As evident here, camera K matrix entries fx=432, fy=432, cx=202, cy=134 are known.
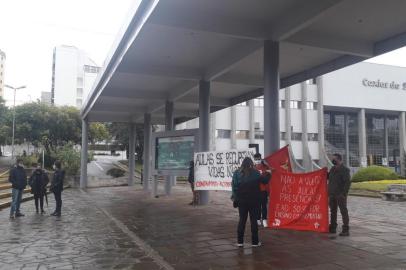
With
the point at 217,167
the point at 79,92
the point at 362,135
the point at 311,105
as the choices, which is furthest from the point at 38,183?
the point at 79,92

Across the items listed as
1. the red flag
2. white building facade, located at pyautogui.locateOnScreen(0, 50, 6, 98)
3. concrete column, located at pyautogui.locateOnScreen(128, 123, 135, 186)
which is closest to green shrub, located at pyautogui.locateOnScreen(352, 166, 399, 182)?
concrete column, located at pyautogui.locateOnScreen(128, 123, 135, 186)

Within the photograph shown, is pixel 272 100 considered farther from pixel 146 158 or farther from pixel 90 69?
pixel 90 69

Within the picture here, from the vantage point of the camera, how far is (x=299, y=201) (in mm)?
10180

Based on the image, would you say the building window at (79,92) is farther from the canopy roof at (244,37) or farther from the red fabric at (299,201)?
the red fabric at (299,201)

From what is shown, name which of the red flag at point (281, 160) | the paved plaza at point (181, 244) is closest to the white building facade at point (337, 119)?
the paved plaza at point (181, 244)

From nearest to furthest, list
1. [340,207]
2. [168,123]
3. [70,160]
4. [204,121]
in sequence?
[340,207], [204,121], [168,123], [70,160]

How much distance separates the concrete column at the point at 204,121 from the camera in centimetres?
1691

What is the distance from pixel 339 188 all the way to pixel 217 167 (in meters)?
4.95

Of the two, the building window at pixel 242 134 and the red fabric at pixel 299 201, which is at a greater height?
the building window at pixel 242 134

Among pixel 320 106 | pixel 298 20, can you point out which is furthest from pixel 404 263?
pixel 320 106

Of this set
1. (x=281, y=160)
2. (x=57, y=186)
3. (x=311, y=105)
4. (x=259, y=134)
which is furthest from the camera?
(x=311, y=105)

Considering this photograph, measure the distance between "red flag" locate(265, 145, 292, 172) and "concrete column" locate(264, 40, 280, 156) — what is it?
1.31m

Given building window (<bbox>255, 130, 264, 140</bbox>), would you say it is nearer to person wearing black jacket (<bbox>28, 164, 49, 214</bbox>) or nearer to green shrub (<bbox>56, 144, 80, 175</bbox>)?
green shrub (<bbox>56, 144, 80, 175</bbox>)

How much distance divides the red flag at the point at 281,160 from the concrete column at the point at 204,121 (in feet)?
20.8
